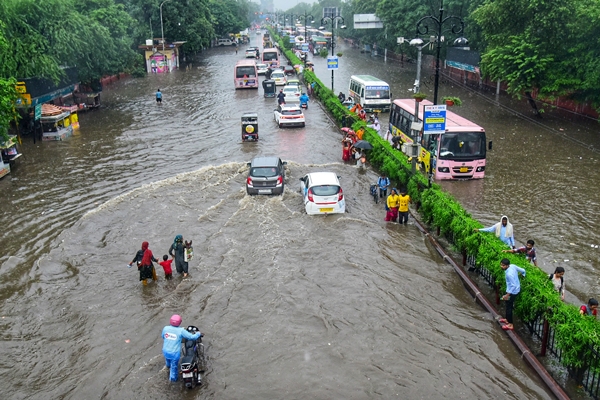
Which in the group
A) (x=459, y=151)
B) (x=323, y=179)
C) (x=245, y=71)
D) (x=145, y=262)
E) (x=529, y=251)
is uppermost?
(x=245, y=71)

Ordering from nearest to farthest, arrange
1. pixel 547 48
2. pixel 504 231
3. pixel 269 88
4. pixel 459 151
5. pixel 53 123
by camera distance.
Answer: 1. pixel 504 231
2. pixel 459 151
3. pixel 53 123
4. pixel 547 48
5. pixel 269 88

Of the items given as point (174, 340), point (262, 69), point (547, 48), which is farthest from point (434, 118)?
point (262, 69)

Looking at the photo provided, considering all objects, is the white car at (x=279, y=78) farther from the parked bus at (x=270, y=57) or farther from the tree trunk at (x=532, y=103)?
the tree trunk at (x=532, y=103)

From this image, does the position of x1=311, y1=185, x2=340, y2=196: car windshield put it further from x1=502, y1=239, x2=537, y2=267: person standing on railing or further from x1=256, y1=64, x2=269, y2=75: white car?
x1=256, y1=64, x2=269, y2=75: white car

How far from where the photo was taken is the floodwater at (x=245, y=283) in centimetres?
1006

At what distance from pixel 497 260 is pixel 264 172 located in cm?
1012

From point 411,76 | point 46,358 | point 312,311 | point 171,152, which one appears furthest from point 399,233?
point 411,76

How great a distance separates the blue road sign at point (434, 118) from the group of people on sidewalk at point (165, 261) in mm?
9056

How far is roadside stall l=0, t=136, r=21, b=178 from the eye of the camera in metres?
23.1

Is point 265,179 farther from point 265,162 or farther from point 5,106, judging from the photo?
point 5,106

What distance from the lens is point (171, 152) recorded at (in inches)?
1082

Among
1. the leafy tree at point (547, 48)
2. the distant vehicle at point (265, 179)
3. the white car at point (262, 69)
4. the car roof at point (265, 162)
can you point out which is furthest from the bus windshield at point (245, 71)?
the distant vehicle at point (265, 179)

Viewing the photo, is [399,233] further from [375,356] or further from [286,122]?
[286,122]

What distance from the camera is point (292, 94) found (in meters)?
40.0
